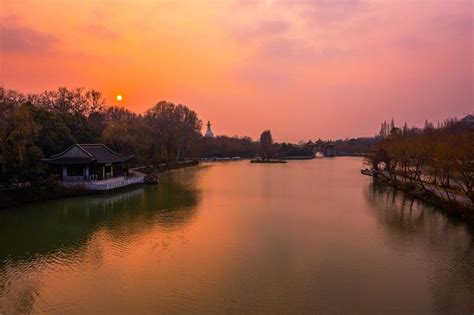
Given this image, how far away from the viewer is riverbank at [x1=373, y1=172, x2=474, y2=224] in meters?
16.2

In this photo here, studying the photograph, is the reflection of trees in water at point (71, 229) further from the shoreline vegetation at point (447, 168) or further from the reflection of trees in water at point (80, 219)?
the shoreline vegetation at point (447, 168)

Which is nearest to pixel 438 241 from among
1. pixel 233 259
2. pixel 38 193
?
pixel 233 259

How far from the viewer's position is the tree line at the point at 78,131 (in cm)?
1948

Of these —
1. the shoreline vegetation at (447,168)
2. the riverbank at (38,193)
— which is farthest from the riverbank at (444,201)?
the riverbank at (38,193)

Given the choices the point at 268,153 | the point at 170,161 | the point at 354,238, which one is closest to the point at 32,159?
the point at 354,238

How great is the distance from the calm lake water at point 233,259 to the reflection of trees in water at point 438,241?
4cm

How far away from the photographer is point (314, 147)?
105938 millimetres

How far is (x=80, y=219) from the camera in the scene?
17.0m

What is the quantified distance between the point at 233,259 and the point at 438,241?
7.43 m

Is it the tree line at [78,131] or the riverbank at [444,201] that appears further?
the tree line at [78,131]

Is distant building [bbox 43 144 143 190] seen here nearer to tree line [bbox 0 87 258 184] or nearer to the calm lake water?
tree line [bbox 0 87 258 184]

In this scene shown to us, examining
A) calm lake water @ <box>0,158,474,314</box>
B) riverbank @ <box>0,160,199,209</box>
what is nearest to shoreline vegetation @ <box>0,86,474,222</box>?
riverbank @ <box>0,160,199,209</box>

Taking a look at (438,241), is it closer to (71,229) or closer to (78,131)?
(71,229)

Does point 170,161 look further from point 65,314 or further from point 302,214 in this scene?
point 65,314
